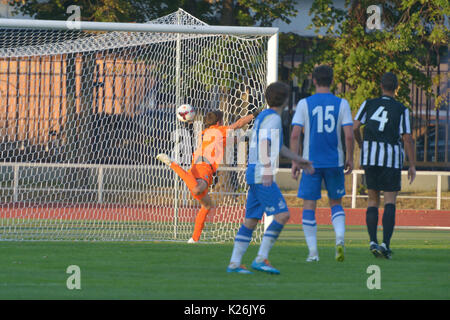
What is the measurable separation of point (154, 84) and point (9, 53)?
407cm

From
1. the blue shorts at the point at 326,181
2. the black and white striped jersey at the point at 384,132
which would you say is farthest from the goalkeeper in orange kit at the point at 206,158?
the blue shorts at the point at 326,181

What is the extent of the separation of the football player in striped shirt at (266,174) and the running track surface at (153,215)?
4853 mm

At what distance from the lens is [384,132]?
912 cm

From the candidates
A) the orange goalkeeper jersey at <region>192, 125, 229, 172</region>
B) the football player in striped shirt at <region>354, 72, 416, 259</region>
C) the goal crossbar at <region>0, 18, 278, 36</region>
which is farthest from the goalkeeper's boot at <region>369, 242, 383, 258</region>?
the goal crossbar at <region>0, 18, 278, 36</region>

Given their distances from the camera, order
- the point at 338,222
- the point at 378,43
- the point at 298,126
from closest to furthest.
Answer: the point at 298,126, the point at 338,222, the point at 378,43

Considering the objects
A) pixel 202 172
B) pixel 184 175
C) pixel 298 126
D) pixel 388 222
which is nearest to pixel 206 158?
pixel 202 172

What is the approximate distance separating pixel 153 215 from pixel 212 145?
159 inches

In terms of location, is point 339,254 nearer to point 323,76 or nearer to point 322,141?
point 322,141

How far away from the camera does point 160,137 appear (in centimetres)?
1271

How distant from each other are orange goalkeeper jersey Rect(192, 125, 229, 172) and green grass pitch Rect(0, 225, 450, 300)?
3.44ft

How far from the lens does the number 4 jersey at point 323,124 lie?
8.48 m

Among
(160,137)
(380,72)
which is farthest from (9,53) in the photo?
(380,72)

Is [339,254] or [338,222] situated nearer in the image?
[339,254]

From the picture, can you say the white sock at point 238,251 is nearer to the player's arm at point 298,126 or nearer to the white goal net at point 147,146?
the player's arm at point 298,126
